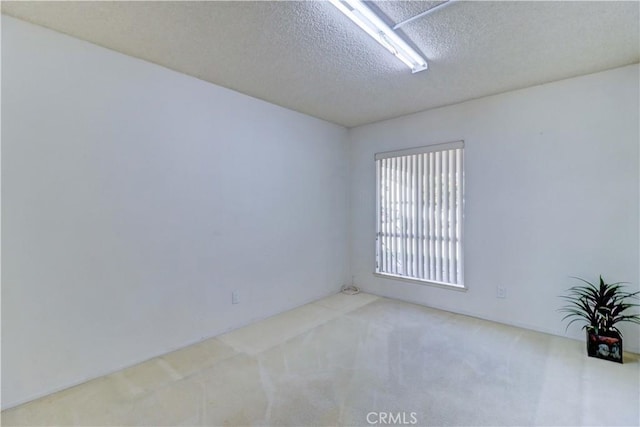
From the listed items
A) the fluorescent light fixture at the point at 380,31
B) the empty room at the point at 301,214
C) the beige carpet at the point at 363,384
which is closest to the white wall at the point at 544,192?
the empty room at the point at 301,214

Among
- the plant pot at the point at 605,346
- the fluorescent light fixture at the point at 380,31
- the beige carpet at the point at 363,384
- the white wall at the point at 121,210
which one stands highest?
the fluorescent light fixture at the point at 380,31

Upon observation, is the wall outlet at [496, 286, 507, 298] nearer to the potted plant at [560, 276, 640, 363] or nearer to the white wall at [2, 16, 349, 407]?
the potted plant at [560, 276, 640, 363]

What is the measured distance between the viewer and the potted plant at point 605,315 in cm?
237

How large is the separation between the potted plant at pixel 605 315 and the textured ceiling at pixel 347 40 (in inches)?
75.1

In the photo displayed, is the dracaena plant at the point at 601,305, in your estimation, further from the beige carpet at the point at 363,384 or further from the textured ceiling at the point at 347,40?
the textured ceiling at the point at 347,40

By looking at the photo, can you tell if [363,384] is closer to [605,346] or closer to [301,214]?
[605,346]

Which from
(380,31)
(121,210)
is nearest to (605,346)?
(380,31)

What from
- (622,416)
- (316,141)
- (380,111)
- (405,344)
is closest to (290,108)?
(316,141)

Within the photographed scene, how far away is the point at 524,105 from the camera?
303 centimetres

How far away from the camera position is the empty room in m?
1.89

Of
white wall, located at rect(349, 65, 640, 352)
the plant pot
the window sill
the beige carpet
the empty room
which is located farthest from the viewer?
the window sill

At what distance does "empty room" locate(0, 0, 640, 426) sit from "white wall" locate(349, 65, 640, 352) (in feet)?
0.06

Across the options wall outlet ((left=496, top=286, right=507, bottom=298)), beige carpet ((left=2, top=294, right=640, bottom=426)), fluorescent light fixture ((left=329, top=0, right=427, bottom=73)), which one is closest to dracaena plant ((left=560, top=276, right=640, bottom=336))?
beige carpet ((left=2, top=294, right=640, bottom=426))

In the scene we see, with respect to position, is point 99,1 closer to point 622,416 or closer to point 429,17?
point 429,17
